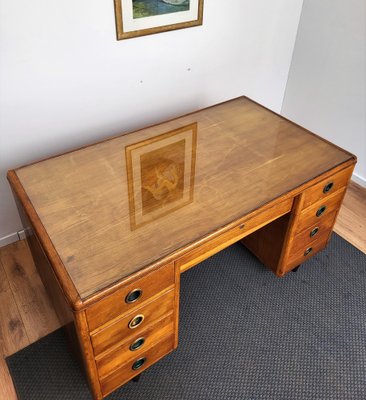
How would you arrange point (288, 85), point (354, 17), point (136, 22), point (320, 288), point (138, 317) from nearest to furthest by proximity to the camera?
point (138, 317)
point (136, 22)
point (320, 288)
point (354, 17)
point (288, 85)

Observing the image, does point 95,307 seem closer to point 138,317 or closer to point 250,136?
point 138,317

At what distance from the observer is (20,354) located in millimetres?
1420

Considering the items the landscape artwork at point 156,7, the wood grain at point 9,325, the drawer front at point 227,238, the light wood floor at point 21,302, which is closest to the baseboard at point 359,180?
the light wood floor at point 21,302

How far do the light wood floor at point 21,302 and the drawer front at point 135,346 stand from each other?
0.42m

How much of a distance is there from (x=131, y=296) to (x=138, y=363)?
1.18 feet

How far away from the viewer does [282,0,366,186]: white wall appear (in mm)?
1943

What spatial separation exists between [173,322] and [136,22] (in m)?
1.17

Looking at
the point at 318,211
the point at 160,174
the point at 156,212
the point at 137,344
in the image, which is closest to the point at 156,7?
the point at 160,174

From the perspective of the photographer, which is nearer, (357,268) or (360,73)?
(357,268)

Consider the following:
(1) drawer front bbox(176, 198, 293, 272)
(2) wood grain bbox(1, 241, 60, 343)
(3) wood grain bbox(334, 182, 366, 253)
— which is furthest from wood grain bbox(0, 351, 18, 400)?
(3) wood grain bbox(334, 182, 366, 253)

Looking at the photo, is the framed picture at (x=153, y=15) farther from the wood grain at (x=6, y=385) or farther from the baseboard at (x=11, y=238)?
the wood grain at (x=6, y=385)

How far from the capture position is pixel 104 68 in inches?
62.3

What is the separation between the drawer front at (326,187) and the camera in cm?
136

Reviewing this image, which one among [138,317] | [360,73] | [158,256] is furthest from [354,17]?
[138,317]
